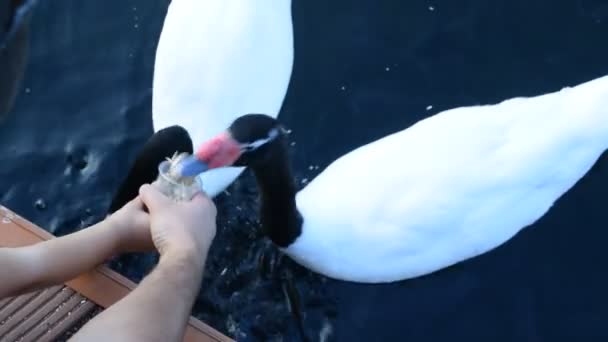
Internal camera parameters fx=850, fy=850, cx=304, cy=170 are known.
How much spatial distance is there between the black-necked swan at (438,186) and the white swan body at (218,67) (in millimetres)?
259

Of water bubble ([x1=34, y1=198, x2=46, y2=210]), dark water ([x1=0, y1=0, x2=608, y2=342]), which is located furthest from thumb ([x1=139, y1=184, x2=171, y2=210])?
water bubble ([x1=34, y1=198, x2=46, y2=210])

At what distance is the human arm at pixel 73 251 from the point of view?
1.95 meters

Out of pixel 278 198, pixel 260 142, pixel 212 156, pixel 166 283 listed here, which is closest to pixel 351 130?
pixel 278 198

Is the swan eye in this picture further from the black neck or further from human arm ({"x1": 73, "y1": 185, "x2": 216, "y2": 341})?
human arm ({"x1": 73, "y1": 185, "x2": 216, "y2": 341})

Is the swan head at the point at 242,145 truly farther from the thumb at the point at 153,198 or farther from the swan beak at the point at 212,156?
the thumb at the point at 153,198

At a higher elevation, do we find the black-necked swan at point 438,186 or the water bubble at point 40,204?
the black-necked swan at point 438,186

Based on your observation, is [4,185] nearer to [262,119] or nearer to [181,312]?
[262,119]

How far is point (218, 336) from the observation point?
2508mm

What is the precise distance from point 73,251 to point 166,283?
0.48m

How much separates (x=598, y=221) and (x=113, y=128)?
189 cm

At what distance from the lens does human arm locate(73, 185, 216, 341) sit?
162 centimetres

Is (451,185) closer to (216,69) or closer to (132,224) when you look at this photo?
(216,69)

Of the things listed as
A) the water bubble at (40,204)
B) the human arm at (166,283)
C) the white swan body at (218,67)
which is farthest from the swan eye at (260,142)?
the water bubble at (40,204)

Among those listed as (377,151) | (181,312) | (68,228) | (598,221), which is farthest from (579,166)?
(68,228)
